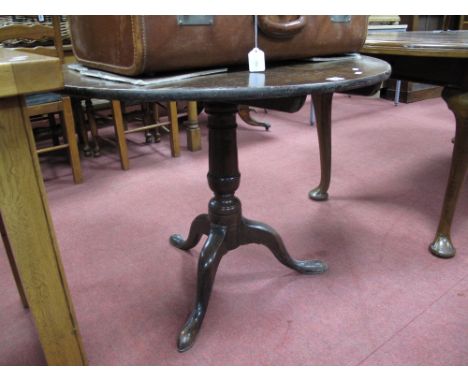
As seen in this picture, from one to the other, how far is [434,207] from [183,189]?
106 cm

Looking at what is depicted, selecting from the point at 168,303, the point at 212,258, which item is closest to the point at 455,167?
the point at 212,258

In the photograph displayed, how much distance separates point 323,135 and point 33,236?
3.74 ft

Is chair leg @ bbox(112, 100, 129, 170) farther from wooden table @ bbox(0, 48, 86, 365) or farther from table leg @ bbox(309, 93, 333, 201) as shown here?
wooden table @ bbox(0, 48, 86, 365)

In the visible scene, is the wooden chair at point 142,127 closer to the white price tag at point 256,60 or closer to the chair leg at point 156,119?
the chair leg at point 156,119

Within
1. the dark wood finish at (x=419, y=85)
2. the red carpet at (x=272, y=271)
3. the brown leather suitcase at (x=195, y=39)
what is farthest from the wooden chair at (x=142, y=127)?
the dark wood finish at (x=419, y=85)

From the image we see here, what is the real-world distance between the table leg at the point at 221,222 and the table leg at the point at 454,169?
1.60 feet

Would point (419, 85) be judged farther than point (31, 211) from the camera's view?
Yes

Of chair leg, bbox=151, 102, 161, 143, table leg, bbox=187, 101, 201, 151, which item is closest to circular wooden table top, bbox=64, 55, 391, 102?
table leg, bbox=187, 101, 201, 151

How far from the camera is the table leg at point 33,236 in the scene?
55 centimetres

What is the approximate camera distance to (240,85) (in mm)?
563

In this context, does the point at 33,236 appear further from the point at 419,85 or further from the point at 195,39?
the point at 419,85

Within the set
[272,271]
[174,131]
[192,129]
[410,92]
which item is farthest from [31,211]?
[410,92]

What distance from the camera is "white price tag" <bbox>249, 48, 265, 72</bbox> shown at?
26.6 inches

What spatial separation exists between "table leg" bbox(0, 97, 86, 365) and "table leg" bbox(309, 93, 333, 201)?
95cm
